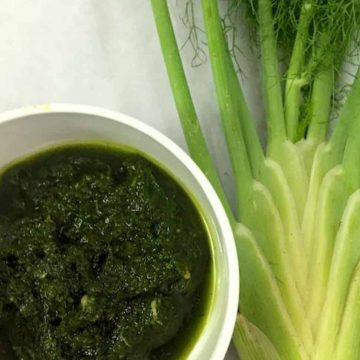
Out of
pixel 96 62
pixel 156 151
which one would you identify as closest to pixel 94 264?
pixel 156 151

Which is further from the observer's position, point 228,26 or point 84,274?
point 228,26

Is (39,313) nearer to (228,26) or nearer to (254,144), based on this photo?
(254,144)

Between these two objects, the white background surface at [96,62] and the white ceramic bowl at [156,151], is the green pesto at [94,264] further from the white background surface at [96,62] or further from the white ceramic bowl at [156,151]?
the white background surface at [96,62]

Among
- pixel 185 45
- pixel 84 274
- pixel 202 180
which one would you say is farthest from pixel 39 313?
pixel 185 45

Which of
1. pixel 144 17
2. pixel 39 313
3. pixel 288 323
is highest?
pixel 144 17

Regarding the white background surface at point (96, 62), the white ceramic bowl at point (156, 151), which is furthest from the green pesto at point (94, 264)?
the white background surface at point (96, 62)

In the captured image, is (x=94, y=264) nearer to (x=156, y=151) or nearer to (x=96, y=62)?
(x=156, y=151)

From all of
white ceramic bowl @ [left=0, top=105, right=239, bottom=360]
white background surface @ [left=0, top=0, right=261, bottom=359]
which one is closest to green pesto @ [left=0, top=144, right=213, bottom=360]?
white ceramic bowl @ [left=0, top=105, right=239, bottom=360]
